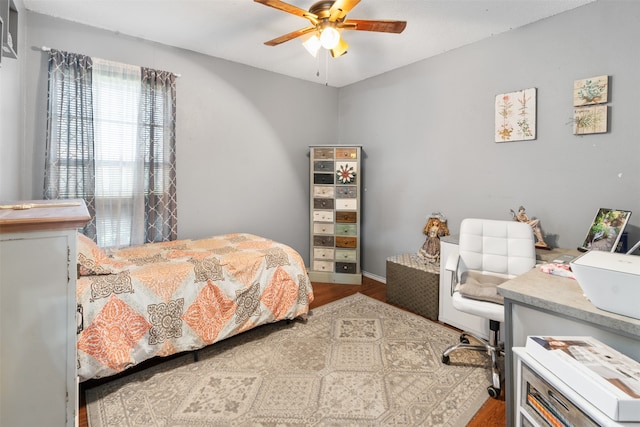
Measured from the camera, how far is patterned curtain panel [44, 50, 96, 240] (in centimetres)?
239

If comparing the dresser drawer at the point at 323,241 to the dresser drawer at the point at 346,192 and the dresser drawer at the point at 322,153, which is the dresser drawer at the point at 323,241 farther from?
the dresser drawer at the point at 322,153

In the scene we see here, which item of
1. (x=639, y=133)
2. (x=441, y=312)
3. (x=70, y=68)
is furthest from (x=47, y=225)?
(x=639, y=133)

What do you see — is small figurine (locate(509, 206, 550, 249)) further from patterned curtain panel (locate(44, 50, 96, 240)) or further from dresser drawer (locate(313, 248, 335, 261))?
patterned curtain panel (locate(44, 50, 96, 240))

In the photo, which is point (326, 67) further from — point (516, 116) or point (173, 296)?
point (173, 296)

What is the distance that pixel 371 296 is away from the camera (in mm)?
3375

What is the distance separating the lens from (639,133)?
2051 mm

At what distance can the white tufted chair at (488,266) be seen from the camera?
1891 mm

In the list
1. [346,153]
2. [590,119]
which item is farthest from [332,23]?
[590,119]

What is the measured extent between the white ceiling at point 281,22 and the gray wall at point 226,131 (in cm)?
16

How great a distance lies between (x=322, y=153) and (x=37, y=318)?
3087 millimetres

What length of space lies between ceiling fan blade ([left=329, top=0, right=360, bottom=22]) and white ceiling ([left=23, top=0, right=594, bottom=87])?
0.37 m

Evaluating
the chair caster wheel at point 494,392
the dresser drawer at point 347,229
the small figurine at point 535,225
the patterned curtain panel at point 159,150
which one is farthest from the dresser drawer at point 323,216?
the chair caster wheel at point 494,392

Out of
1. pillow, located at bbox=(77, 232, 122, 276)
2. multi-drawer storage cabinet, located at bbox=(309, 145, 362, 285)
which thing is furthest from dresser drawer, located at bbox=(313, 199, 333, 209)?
pillow, located at bbox=(77, 232, 122, 276)

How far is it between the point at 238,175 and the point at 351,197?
1.35 m
